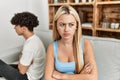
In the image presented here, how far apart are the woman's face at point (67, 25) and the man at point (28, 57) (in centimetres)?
40

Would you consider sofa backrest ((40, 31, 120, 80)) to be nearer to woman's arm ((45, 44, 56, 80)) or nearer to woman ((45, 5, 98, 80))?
woman ((45, 5, 98, 80))

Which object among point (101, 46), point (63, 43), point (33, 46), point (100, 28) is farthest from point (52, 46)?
point (100, 28)

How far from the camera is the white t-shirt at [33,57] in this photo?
5.71ft

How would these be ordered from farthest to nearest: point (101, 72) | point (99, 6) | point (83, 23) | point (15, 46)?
point (15, 46) → point (83, 23) → point (99, 6) → point (101, 72)

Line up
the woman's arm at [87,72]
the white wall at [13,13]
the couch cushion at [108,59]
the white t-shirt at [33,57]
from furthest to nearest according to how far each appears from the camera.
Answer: the white wall at [13,13], the white t-shirt at [33,57], the couch cushion at [108,59], the woman's arm at [87,72]

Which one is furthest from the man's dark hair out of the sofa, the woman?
the sofa

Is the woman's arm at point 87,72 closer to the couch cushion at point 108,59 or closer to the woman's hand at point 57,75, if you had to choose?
the woman's hand at point 57,75

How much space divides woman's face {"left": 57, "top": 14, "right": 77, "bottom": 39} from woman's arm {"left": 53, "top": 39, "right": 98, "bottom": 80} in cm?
20

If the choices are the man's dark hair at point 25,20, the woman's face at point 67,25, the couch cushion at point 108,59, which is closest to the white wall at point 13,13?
the man's dark hair at point 25,20

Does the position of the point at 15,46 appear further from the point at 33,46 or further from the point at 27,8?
Answer: the point at 33,46

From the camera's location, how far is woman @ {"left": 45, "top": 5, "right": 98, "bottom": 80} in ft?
4.83

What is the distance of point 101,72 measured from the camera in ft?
5.22

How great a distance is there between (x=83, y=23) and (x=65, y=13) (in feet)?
2.48

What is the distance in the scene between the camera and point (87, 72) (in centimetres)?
146
